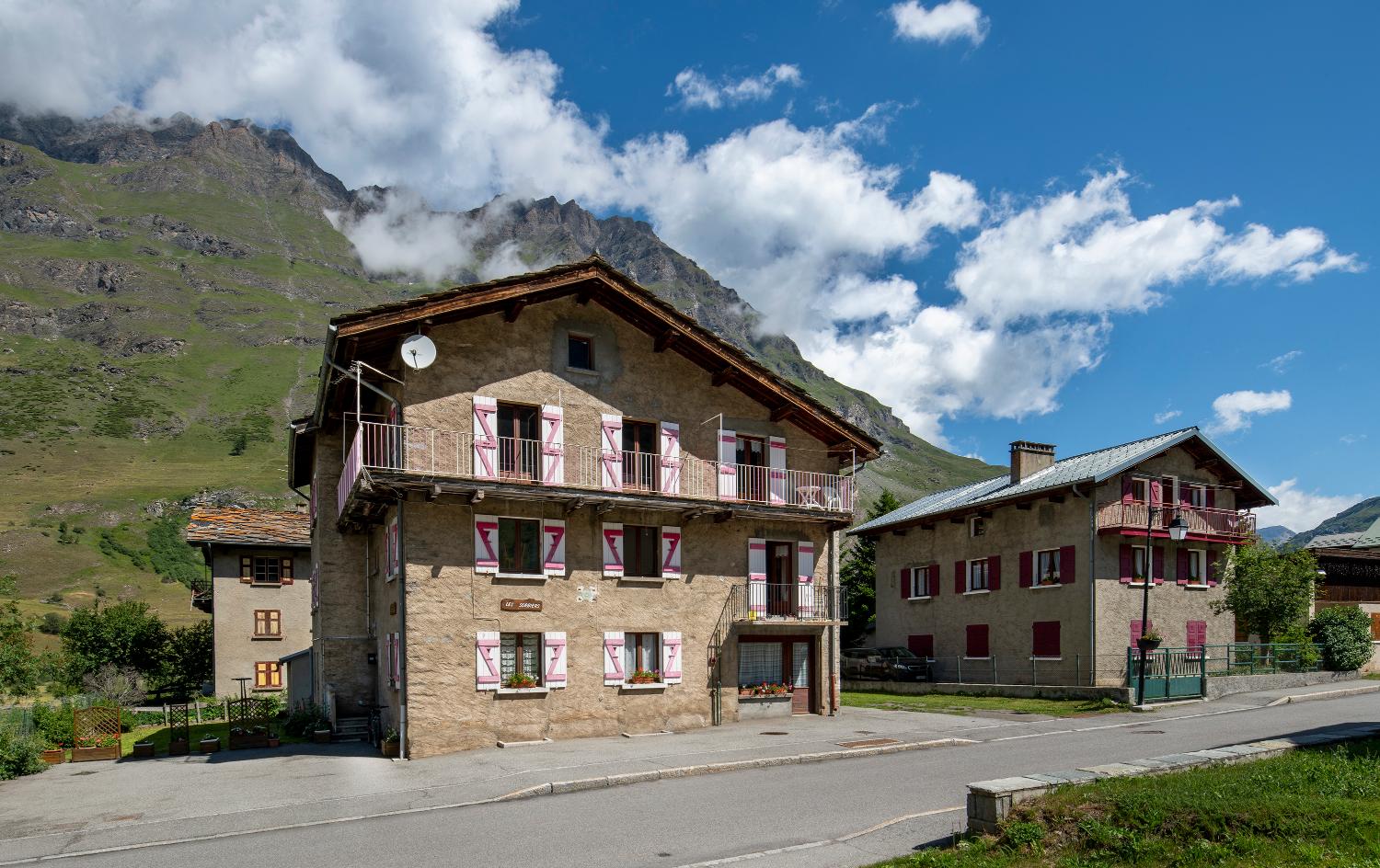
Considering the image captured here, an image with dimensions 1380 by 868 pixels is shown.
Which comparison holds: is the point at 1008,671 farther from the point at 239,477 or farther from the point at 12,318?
the point at 12,318

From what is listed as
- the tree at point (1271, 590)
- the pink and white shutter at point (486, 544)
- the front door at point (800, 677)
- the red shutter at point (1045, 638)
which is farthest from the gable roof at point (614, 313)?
the tree at point (1271, 590)

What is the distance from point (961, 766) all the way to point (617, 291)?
13.6 m

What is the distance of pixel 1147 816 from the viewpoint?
9.20 meters

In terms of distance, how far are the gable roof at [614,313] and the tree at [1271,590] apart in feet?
49.6

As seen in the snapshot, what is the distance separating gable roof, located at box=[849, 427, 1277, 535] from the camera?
32.8m

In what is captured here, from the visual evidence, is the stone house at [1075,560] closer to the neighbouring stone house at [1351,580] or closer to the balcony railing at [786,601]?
the neighbouring stone house at [1351,580]

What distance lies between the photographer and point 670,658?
23.8m

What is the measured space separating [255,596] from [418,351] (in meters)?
23.7

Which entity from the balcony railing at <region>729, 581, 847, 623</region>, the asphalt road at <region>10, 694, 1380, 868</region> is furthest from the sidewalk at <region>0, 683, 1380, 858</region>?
the balcony railing at <region>729, 581, 847, 623</region>

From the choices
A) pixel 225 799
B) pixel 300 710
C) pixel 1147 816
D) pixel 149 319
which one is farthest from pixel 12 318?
pixel 1147 816

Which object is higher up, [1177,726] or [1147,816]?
[1147,816]

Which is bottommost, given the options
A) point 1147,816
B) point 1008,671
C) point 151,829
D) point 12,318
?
point 1008,671

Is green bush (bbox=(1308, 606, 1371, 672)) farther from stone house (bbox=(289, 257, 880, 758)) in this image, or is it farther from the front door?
the front door

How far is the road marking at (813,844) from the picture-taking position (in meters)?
10.4
